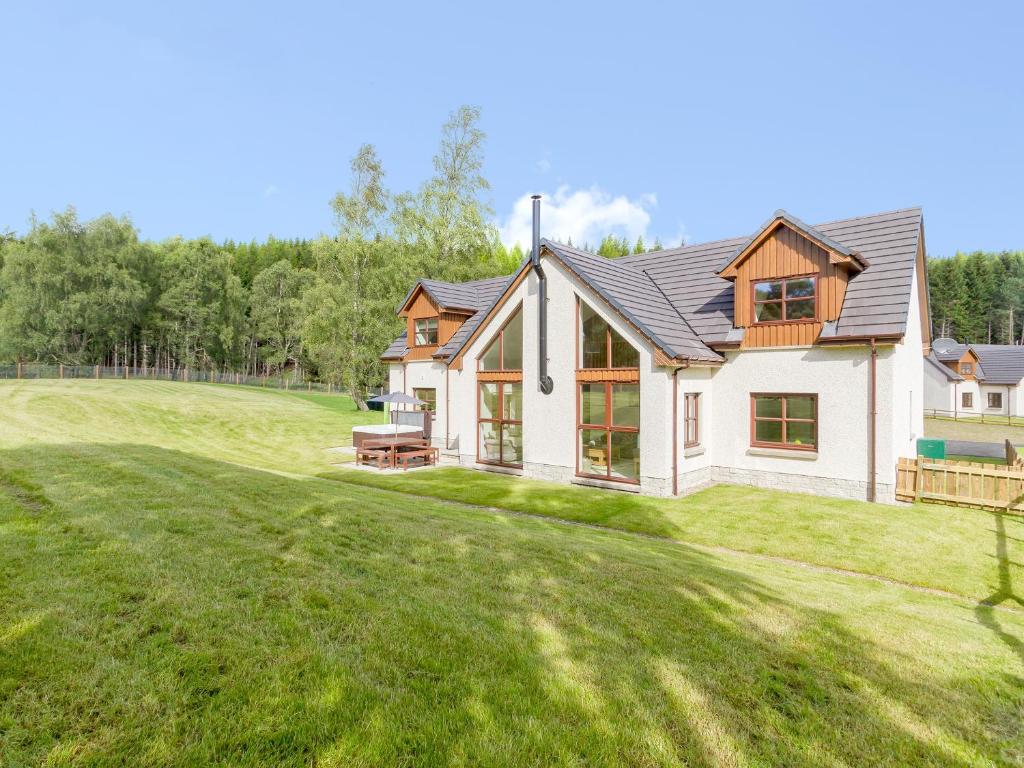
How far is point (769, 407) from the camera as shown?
636 inches

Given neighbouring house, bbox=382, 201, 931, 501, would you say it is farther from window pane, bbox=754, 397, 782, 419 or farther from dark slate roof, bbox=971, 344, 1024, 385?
dark slate roof, bbox=971, 344, 1024, 385

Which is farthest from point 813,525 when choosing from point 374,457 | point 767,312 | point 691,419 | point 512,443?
point 374,457

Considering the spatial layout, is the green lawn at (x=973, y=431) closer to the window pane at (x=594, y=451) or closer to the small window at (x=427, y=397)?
the window pane at (x=594, y=451)

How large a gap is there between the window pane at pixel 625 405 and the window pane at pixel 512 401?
3.95 m

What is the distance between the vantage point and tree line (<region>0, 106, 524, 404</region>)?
38719 mm

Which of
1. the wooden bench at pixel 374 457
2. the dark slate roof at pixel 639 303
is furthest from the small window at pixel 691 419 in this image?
the wooden bench at pixel 374 457

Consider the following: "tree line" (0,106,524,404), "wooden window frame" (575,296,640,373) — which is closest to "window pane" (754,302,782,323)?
"wooden window frame" (575,296,640,373)

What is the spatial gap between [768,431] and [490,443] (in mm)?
9617

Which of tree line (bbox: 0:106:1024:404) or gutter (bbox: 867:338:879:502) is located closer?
gutter (bbox: 867:338:879:502)

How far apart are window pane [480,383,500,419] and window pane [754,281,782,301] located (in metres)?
9.44

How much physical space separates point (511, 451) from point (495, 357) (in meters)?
3.58

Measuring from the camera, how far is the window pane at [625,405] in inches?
613

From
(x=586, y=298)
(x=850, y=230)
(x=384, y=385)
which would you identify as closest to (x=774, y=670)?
(x=586, y=298)

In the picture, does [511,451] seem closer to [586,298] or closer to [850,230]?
[586,298]
